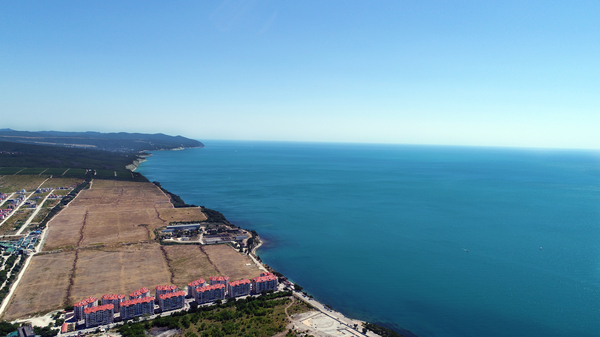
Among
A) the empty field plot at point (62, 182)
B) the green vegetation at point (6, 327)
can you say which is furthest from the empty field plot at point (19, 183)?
Result: the green vegetation at point (6, 327)

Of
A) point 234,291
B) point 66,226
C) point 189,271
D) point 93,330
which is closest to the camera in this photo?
point 93,330

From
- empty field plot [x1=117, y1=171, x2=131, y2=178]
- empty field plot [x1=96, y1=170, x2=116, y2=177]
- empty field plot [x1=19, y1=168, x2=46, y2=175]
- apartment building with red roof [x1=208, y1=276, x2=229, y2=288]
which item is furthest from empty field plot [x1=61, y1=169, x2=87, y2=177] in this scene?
apartment building with red roof [x1=208, y1=276, x2=229, y2=288]

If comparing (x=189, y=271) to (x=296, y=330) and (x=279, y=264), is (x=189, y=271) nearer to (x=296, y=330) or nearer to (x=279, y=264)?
(x=279, y=264)

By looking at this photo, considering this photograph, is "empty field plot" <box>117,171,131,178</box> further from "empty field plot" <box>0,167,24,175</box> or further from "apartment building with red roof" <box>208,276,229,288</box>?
"apartment building with red roof" <box>208,276,229,288</box>

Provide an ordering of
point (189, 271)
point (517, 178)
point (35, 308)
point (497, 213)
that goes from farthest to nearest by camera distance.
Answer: point (517, 178)
point (497, 213)
point (189, 271)
point (35, 308)

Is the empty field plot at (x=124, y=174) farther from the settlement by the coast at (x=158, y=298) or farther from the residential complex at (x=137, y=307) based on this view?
the residential complex at (x=137, y=307)

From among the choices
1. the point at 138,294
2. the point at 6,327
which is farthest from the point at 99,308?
the point at 6,327

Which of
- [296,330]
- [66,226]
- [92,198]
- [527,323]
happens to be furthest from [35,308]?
[92,198]
